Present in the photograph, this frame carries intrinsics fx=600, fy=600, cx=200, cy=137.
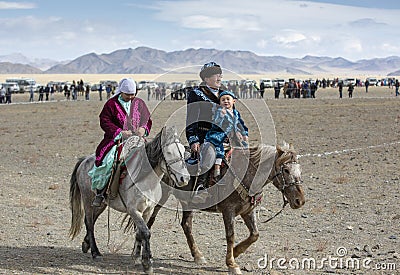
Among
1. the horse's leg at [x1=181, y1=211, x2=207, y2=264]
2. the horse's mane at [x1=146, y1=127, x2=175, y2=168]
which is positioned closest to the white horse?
the horse's mane at [x1=146, y1=127, x2=175, y2=168]

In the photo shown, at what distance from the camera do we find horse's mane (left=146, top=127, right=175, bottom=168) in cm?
679

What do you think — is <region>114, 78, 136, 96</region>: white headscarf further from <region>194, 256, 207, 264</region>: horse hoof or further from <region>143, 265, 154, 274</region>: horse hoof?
<region>194, 256, 207, 264</region>: horse hoof

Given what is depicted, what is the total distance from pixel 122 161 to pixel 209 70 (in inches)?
61.2

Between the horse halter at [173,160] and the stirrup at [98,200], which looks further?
the stirrup at [98,200]

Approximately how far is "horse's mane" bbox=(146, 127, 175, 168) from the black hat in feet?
3.02

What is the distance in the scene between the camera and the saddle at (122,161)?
7.37 m

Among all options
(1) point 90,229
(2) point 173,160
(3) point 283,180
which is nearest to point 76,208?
(1) point 90,229

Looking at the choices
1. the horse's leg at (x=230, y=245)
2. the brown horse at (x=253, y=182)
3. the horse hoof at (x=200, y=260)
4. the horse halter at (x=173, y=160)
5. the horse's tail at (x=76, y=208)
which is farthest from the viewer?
the horse's tail at (x=76, y=208)

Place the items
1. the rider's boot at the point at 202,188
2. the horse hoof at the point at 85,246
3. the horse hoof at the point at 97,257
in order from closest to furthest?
the rider's boot at the point at 202,188, the horse hoof at the point at 97,257, the horse hoof at the point at 85,246

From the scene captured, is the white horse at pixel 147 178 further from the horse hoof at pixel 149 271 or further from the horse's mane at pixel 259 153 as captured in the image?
the horse's mane at pixel 259 153

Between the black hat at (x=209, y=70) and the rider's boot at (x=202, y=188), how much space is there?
3.91 feet

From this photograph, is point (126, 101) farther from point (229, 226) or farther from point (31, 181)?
point (31, 181)

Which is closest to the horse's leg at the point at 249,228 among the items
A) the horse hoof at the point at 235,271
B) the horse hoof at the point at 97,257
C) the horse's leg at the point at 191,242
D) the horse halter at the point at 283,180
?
the horse hoof at the point at 235,271

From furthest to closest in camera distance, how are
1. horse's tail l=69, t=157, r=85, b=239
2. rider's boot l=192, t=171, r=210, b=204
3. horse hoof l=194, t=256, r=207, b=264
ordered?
horse's tail l=69, t=157, r=85, b=239
horse hoof l=194, t=256, r=207, b=264
rider's boot l=192, t=171, r=210, b=204
